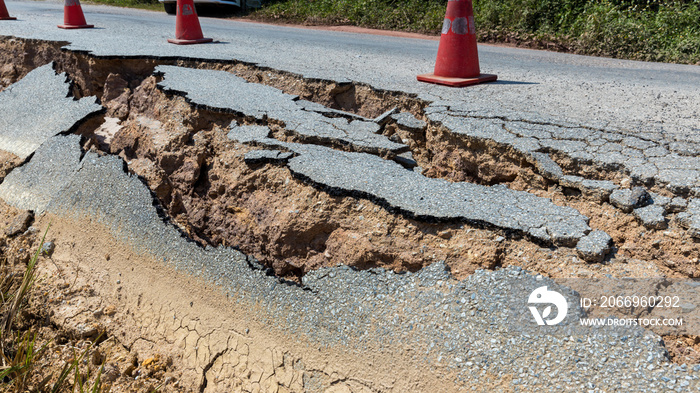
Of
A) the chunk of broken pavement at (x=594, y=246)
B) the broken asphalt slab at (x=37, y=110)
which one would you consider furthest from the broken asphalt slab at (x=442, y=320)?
the broken asphalt slab at (x=37, y=110)

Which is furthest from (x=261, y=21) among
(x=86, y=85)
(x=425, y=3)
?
(x=86, y=85)

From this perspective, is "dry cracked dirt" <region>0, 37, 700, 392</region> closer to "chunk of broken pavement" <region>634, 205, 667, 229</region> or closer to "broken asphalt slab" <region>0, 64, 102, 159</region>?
"chunk of broken pavement" <region>634, 205, 667, 229</region>

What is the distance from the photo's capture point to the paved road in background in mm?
3207

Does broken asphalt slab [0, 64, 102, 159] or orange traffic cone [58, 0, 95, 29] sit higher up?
orange traffic cone [58, 0, 95, 29]

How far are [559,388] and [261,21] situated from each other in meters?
10.3

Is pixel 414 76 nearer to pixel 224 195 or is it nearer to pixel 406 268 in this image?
pixel 224 195

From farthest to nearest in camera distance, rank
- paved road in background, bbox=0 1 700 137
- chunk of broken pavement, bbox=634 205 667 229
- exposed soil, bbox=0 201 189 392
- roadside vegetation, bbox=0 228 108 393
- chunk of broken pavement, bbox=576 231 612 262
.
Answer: paved road in background, bbox=0 1 700 137
exposed soil, bbox=0 201 189 392
roadside vegetation, bbox=0 228 108 393
chunk of broken pavement, bbox=634 205 667 229
chunk of broken pavement, bbox=576 231 612 262

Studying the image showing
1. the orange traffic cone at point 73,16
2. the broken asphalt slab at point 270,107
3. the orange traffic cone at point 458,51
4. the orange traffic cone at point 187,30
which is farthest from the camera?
the orange traffic cone at point 73,16

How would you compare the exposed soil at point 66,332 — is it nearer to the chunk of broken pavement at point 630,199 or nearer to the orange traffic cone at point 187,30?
the chunk of broken pavement at point 630,199

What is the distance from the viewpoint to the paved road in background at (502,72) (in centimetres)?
321

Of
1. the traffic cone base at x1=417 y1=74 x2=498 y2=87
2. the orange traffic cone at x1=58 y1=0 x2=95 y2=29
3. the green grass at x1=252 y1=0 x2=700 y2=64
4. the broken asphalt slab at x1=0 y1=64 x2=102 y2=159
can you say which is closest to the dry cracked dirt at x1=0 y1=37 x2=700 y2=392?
the broken asphalt slab at x1=0 y1=64 x2=102 y2=159

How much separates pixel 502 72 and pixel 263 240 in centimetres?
306

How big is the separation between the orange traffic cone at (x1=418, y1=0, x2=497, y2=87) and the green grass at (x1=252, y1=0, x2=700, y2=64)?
12.3 feet

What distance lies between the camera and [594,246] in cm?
191
